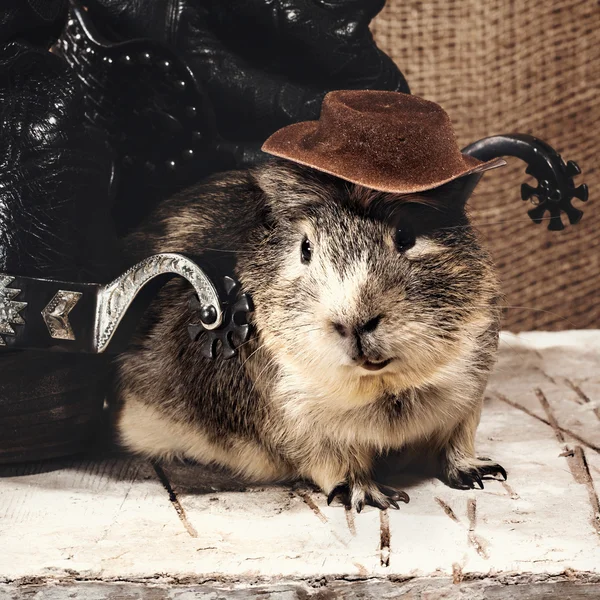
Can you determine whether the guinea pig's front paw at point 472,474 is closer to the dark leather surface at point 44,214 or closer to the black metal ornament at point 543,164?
the black metal ornament at point 543,164

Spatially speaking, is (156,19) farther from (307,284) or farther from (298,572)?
(298,572)

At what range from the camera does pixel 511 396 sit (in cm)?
187

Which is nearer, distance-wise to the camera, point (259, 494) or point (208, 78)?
point (259, 494)

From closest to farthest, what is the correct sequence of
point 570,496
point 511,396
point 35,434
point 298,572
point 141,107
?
point 298,572 < point 570,496 < point 35,434 < point 141,107 < point 511,396

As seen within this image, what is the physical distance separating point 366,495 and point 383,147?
0.54m

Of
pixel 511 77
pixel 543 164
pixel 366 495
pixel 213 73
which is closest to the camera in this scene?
pixel 366 495

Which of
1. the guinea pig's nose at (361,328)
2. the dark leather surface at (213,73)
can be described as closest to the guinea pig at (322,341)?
the guinea pig's nose at (361,328)

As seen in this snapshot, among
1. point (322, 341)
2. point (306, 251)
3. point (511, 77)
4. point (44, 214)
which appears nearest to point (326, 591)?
point (322, 341)

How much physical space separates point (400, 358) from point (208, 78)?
0.78 m

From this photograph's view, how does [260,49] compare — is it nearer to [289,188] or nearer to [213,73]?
[213,73]

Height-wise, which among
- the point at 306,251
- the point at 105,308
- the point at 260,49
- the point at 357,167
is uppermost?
the point at 260,49

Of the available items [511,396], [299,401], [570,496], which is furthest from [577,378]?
[299,401]

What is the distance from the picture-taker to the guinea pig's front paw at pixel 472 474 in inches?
57.0

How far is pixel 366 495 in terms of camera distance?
4.57 feet
